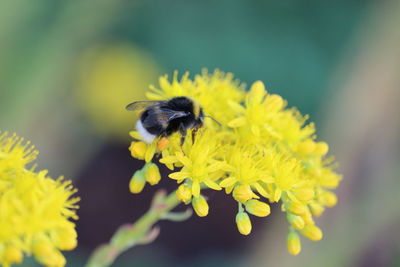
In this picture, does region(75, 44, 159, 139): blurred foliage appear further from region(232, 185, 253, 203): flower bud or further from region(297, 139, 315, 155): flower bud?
region(232, 185, 253, 203): flower bud

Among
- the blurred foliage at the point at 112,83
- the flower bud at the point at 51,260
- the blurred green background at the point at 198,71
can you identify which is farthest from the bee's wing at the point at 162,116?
the blurred foliage at the point at 112,83

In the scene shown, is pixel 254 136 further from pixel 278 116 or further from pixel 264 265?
pixel 264 265

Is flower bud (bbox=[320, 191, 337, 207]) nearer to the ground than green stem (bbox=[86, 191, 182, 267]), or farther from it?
farther from it

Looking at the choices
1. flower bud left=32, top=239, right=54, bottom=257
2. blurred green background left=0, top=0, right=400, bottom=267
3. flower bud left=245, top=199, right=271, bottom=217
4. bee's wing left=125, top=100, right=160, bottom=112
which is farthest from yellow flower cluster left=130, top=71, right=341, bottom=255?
Result: blurred green background left=0, top=0, right=400, bottom=267

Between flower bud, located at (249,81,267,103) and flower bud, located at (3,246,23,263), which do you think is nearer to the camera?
flower bud, located at (3,246,23,263)

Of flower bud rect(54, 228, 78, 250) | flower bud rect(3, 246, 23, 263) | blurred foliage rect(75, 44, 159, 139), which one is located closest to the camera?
flower bud rect(3, 246, 23, 263)

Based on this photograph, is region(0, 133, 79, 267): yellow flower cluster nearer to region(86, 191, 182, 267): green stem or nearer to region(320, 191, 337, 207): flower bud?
region(86, 191, 182, 267): green stem

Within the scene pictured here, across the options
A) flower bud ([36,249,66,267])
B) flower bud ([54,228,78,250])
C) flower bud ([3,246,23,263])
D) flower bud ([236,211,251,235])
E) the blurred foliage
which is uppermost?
the blurred foliage

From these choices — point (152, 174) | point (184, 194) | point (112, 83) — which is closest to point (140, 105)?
point (152, 174)

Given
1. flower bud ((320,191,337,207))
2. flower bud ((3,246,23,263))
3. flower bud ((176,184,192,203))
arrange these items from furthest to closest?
flower bud ((320,191,337,207)) < flower bud ((176,184,192,203)) < flower bud ((3,246,23,263))
